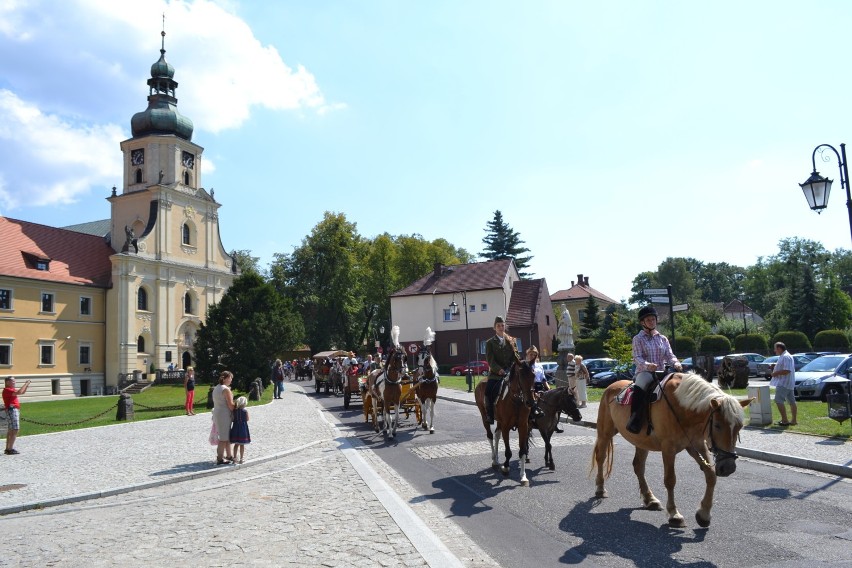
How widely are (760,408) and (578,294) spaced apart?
8355 cm

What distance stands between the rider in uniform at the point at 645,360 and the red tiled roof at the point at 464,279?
50.9 meters

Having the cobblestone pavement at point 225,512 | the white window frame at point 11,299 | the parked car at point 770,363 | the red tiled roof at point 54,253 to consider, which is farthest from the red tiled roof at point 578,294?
the cobblestone pavement at point 225,512

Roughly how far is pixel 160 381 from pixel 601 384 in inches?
1447

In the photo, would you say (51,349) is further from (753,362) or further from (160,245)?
(753,362)

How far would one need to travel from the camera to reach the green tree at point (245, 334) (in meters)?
32.7

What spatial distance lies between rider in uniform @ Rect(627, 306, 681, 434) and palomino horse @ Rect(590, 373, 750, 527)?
14 cm

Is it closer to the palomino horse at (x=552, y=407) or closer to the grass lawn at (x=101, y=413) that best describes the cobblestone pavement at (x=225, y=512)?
the palomino horse at (x=552, y=407)

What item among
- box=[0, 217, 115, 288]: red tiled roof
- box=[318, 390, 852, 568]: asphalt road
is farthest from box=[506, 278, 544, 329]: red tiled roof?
box=[318, 390, 852, 568]: asphalt road

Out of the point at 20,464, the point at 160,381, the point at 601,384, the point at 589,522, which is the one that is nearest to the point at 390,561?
the point at 589,522

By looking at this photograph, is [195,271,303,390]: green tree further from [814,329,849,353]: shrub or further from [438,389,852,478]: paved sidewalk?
[814,329,849,353]: shrub

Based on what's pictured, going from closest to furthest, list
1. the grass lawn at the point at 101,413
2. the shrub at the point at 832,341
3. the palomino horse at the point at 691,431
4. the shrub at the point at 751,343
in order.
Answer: the palomino horse at the point at 691,431 < the grass lawn at the point at 101,413 < the shrub at the point at 832,341 < the shrub at the point at 751,343

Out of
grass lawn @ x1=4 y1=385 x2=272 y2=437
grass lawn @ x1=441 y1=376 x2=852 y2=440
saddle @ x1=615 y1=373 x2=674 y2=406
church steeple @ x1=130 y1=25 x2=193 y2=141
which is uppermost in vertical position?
church steeple @ x1=130 y1=25 x2=193 y2=141

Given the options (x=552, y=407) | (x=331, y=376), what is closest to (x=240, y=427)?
(x=552, y=407)

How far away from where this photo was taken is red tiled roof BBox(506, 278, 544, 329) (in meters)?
58.3
